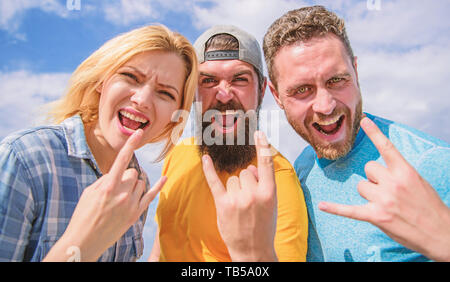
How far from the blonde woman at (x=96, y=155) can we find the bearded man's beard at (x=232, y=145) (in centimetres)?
42

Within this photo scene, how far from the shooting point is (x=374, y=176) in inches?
68.2

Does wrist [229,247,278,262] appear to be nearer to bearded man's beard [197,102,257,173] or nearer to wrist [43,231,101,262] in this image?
wrist [43,231,101,262]

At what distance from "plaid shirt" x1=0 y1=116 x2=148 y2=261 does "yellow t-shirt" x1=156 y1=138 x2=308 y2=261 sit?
57 centimetres

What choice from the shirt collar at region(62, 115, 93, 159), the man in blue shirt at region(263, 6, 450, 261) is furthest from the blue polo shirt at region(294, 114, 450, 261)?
the shirt collar at region(62, 115, 93, 159)

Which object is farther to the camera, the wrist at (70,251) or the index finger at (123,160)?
the index finger at (123,160)

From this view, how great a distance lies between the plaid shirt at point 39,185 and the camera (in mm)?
1865

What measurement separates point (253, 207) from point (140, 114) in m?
1.29

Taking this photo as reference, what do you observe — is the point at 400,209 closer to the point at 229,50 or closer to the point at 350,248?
the point at 350,248

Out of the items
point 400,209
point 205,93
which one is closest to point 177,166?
point 205,93

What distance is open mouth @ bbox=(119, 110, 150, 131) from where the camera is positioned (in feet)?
7.98

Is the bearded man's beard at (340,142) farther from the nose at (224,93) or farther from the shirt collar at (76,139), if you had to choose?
the shirt collar at (76,139)

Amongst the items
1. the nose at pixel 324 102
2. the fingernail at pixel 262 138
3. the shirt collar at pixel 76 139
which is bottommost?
the fingernail at pixel 262 138

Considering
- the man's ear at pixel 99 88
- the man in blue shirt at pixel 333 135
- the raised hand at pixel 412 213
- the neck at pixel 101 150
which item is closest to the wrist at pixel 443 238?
the raised hand at pixel 412 213

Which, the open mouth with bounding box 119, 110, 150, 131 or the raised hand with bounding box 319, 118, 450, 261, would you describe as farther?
the open mouth with bounding box 119, 110, 150, 131
